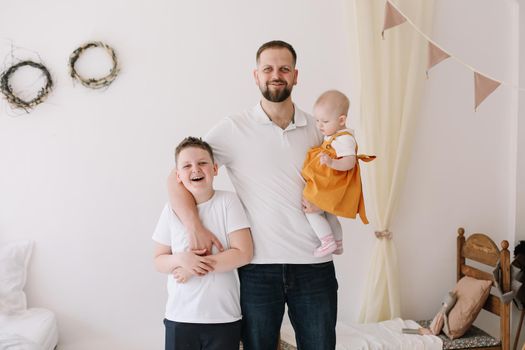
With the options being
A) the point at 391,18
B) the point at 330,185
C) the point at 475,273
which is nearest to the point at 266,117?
the point at 330,185

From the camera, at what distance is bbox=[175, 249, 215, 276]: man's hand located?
6.30 feet

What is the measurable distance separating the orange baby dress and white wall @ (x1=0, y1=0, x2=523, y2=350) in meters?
1.15

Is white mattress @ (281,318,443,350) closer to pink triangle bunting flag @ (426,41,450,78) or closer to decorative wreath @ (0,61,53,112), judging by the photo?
pink triangle bunting flag @ (426,41,450,78)

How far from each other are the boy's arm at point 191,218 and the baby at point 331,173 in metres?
0.38

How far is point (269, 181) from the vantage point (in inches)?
82.3

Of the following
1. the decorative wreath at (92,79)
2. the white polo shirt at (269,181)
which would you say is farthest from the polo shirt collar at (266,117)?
the decorative wreath at (92,79)

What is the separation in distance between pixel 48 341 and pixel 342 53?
222 centimetres

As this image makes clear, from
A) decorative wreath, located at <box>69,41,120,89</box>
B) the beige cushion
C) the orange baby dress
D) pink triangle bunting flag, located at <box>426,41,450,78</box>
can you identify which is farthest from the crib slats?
decorative wreath, located at <box>69,41,120,89</box>

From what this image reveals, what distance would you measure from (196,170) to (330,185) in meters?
0.49

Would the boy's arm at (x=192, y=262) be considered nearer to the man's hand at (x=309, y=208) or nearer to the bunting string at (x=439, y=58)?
the man's hand at (x=309, y=208)

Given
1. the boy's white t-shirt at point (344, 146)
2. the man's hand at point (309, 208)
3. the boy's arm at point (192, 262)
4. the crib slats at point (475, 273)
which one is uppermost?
the boy's white t-shirt at point (344, 146)

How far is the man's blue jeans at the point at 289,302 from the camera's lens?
2.04 metres

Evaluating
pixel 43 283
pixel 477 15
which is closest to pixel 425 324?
pixel 477 15

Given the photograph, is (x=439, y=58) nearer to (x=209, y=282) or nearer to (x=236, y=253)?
(x=236, y=253)
